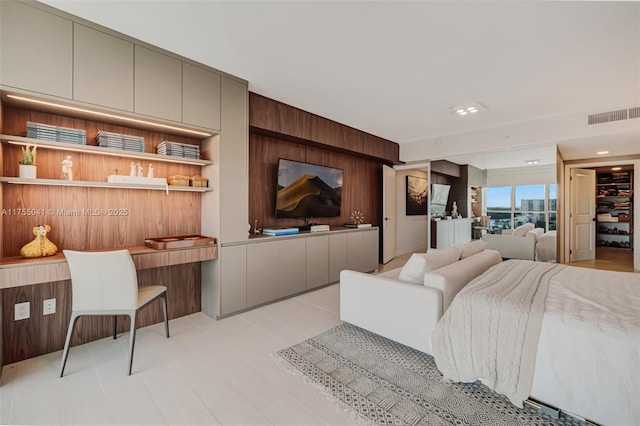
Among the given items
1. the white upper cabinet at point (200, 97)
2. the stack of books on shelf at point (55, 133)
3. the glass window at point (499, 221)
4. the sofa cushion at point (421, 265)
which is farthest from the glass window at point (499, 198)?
the stack of books on shelf at point (55, 133)

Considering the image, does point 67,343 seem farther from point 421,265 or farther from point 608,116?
point 608,116

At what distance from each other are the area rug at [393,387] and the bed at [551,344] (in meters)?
0.10

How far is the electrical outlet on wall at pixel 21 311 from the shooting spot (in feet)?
7.22

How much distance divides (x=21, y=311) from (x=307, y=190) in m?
3.17

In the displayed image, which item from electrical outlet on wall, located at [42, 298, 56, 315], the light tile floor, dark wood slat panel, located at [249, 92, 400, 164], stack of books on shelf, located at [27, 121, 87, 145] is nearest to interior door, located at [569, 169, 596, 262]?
dark wood slat panel, located at [249, 92, 400, 164]

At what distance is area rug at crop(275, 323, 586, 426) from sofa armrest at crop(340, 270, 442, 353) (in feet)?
0.49

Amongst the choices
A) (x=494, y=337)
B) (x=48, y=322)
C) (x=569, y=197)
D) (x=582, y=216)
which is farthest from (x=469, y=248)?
(x=582, y=216)

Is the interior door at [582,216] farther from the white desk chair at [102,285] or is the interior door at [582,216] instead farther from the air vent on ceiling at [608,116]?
the white desk chair at [102,285]

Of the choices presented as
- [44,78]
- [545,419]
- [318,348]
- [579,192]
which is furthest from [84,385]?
[579,192]

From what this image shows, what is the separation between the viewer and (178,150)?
2857 mm

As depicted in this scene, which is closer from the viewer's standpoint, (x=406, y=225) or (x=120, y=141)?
(x=120, y=141)

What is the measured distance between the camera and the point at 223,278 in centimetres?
302

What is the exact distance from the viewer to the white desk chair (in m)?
2.04

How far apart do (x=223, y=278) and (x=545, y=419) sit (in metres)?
2.73
